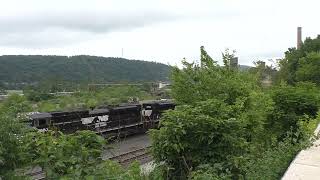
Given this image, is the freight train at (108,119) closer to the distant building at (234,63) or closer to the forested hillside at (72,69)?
the distant building at (234,63)

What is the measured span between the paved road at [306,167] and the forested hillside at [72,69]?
254 feet

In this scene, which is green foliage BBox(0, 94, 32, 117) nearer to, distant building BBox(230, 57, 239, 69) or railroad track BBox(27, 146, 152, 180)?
railroad track BBox(27, 146, 152, 180)

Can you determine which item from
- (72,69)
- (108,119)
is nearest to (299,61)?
(108,119)

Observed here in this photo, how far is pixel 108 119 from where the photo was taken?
29938 mm

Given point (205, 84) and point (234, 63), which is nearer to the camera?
point (205, 84)

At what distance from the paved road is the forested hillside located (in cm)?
7741

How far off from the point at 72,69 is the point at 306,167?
316ft

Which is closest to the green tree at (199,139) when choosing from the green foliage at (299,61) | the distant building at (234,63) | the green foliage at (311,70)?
the distant building at (234,63)

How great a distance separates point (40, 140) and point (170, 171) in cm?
271

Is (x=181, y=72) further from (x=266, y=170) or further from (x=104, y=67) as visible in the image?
(x=104, y=67)

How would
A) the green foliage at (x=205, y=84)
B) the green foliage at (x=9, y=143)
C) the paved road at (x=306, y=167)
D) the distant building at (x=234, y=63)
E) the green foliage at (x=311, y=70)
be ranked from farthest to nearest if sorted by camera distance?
the green foliage at (x=311, y=70) < the distant building at (x=234, y=63) < the green foliage at (x=205, y=84) < the paved road at (x=306, y=167) < the green foliage at (x=9, y=143)

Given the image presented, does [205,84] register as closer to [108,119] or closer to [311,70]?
[108,119]

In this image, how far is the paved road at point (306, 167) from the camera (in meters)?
6.62

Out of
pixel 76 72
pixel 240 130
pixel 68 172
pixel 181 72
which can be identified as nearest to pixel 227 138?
pixel 240 130
